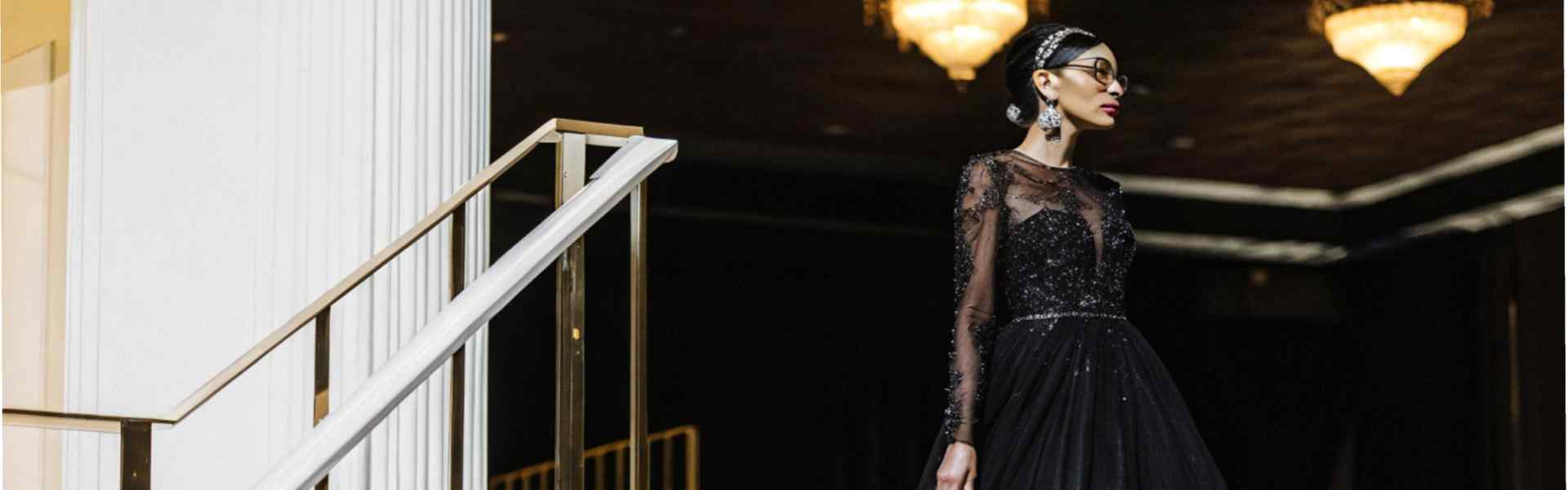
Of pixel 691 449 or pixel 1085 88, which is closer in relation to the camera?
pixel 1085 88

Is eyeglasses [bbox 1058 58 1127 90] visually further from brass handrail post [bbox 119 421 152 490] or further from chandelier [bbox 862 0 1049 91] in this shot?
chandelier [bbox 862 0 1049 91]

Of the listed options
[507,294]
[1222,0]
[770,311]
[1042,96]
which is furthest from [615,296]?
[507,294]

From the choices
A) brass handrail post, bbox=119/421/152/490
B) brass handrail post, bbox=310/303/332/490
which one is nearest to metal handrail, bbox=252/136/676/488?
brass handrail post, bbox=310/303/332/490

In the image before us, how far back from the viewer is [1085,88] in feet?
11.8

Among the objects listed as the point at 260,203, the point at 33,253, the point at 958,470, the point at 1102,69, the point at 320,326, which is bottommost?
the point at 958,470

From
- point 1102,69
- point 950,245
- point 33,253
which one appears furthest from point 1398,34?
point 33,253

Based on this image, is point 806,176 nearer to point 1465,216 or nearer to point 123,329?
point 1465,216

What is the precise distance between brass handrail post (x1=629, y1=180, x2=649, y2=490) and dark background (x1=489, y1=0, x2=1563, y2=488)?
3.93 metres

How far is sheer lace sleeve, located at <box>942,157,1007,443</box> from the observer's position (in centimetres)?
344

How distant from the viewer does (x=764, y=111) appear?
24.4ft

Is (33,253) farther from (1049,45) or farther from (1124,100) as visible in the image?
(1124,100)

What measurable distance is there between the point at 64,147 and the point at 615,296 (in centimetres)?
285

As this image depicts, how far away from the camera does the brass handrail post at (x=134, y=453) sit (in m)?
2.69

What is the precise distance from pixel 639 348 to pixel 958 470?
2.36ft
